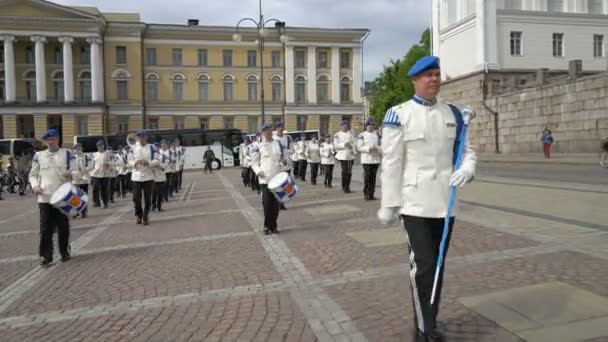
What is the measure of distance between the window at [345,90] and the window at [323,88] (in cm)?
216

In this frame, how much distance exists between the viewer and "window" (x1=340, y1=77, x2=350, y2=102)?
255ft

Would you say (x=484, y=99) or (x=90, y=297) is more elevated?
(x=484, y=99)

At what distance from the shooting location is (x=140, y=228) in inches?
433

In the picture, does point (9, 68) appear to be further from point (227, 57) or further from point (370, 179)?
point (370, 179)

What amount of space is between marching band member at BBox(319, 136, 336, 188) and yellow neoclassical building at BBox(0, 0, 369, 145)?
52200mm

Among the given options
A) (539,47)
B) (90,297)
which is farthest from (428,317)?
(539,47)

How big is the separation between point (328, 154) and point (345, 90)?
6005cm

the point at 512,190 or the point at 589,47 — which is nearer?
the point at 512,190

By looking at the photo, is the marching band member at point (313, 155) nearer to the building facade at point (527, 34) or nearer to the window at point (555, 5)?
the building facade at point (527, 34)

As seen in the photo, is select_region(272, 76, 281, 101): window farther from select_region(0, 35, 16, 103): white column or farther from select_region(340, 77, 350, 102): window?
select_region(0, 35, 16, 103): white column

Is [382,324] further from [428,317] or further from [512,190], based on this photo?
[512,190]

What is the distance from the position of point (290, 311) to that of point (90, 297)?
2345 millimetres

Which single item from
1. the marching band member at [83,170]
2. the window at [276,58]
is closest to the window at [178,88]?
the window at [276,58]

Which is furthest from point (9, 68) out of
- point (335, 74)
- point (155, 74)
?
point (335, 74)
